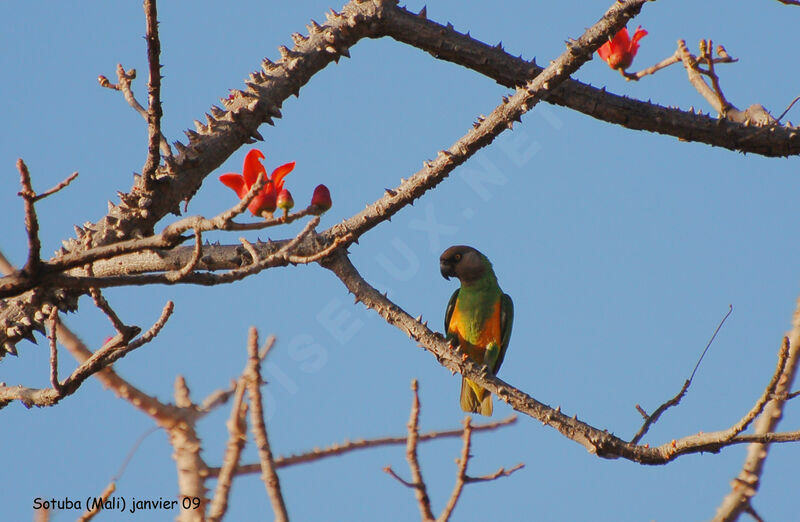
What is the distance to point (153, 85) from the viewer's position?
290cm

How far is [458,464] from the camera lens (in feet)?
10.1

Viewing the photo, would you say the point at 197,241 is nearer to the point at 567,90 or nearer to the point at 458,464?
the point at 458,464

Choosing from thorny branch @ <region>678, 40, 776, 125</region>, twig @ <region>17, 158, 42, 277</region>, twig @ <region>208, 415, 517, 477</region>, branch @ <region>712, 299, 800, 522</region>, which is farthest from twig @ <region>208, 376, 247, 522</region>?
thorny branch @ <region>678, 40, 776, 125</region>

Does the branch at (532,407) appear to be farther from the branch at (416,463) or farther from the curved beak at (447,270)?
the curved beak at (447,270)

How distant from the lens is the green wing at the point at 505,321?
799 cm

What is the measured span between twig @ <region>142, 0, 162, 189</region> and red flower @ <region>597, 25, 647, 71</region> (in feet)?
11.1

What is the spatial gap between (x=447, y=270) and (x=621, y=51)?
3239 millimetres

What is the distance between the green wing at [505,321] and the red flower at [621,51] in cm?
309

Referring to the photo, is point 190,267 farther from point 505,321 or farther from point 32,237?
point 505,321

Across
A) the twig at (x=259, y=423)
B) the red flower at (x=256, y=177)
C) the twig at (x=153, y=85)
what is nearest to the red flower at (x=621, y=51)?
the red flower at (x=256, y=177)

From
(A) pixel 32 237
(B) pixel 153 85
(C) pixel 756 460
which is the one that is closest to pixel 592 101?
(C) pixel 756 460

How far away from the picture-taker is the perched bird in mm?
7879

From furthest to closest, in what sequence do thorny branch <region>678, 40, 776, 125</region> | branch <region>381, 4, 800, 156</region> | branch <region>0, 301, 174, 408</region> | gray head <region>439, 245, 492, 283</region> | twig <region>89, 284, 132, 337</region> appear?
gray head <region>439, 245, 492, 283</region>
thorny branch <region>678, 40, 776, 125</region>
branch <region>381, 4, 800, 156</region>
branch <region>0, 301, 174, 408</region>
twig <region>89, 284, 132, 337</region>

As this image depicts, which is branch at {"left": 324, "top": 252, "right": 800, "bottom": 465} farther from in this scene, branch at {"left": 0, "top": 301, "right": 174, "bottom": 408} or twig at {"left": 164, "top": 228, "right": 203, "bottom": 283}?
twig at {"left": 164, "top": 228, "right": 203, "bottom": 283}
